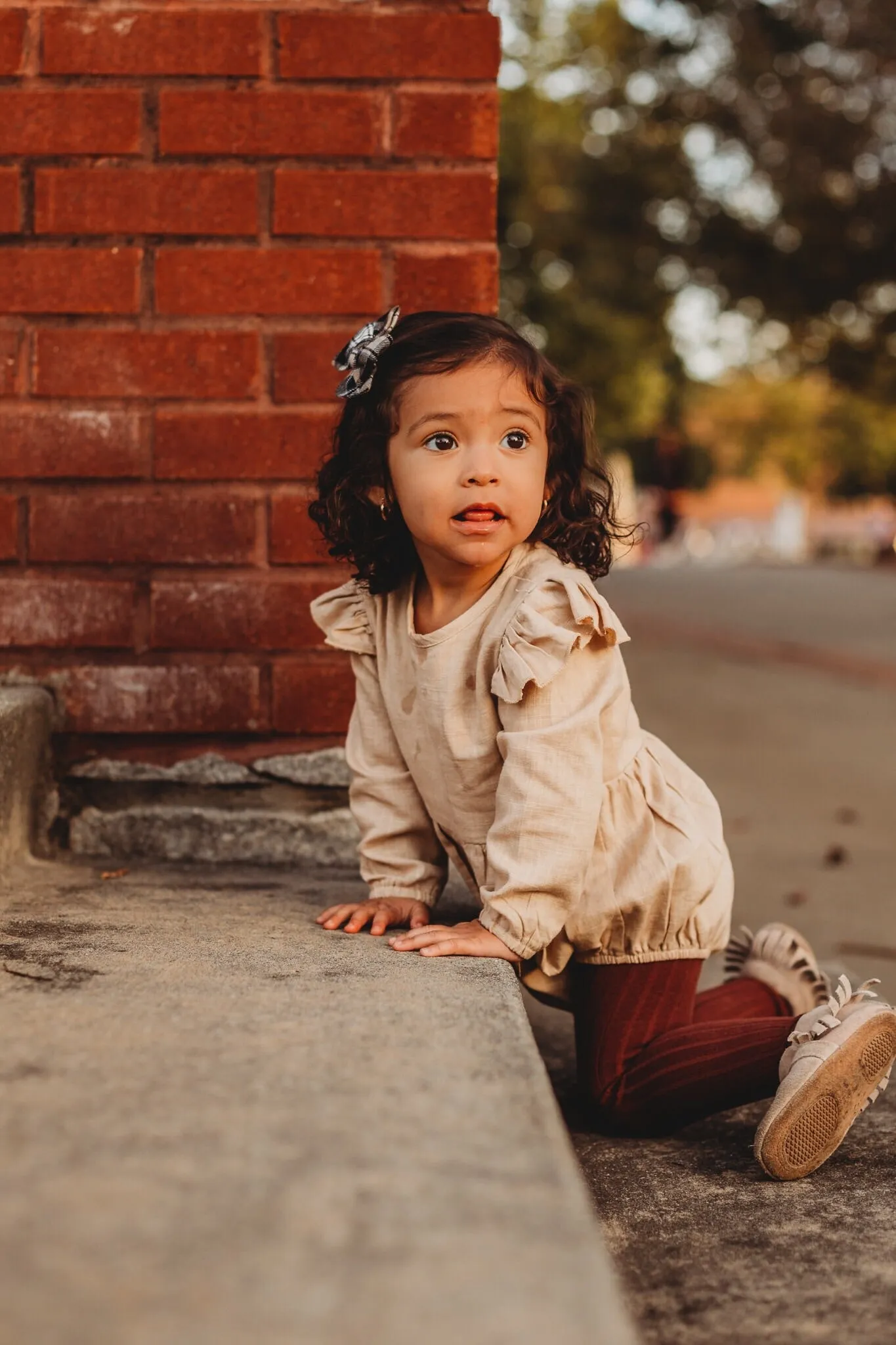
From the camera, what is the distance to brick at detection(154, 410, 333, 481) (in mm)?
2531

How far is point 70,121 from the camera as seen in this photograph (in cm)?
249

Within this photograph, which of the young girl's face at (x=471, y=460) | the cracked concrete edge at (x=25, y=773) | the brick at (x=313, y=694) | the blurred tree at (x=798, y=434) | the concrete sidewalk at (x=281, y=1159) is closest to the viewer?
the concrete sidewalk at (x=281, y=1159)

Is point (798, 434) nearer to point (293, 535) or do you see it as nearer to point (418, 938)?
point (293, 535)

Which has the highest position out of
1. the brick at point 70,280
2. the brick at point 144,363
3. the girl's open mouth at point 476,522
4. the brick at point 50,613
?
the brick at point 70,280

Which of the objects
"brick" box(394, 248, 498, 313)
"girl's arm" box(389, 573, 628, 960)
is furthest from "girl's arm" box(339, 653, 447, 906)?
"brick" box(394, 248, 498, 313)

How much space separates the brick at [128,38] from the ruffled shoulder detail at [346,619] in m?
1.03

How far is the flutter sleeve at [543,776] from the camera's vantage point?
6.14ft

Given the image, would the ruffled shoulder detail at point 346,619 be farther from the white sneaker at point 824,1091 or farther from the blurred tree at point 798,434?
the blurred tree at point 798,434

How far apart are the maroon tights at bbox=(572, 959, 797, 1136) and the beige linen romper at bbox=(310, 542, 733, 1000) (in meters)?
0.05

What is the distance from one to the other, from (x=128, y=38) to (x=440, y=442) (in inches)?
43.5

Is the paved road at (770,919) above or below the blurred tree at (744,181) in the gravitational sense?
below

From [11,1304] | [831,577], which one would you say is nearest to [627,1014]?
[11,1304]

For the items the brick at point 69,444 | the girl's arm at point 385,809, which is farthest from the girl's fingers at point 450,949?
the brick at point 69,444

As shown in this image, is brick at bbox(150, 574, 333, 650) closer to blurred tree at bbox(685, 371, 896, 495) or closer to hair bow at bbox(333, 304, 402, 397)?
hair bow at bbox(333, 304, 402, 397)
